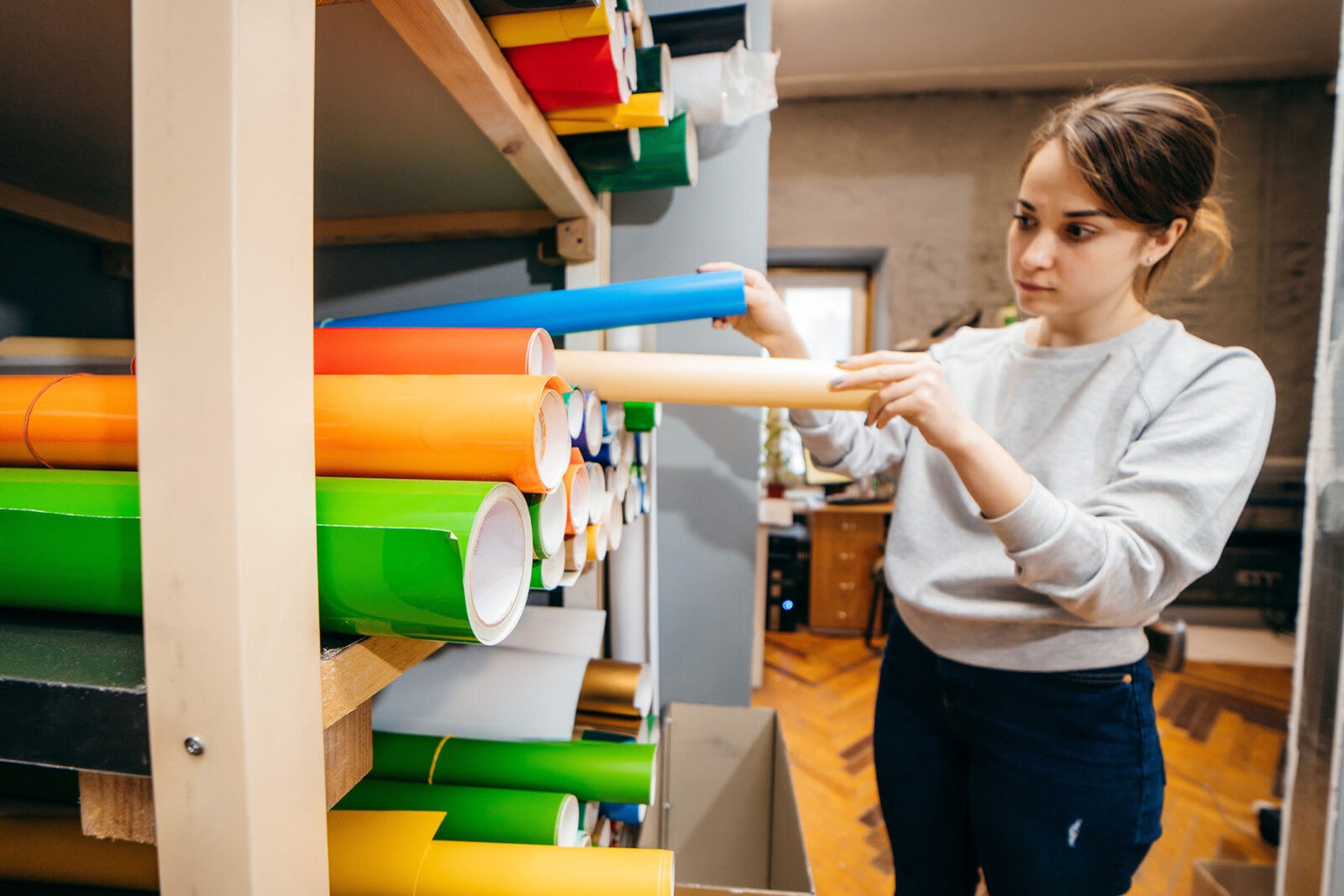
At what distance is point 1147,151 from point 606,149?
640 millimetres

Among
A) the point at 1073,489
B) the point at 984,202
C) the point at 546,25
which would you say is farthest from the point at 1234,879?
the point at 984,202

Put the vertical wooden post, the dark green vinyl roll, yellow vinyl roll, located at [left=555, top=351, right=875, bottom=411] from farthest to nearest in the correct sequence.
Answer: the dark green vinyl roll
yellow vinyl roll, located at [left=555, top=351, right=875, bottom=411]
the vertical wooden post

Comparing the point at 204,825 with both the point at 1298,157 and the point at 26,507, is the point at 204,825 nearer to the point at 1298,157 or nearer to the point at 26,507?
the point at 26,507

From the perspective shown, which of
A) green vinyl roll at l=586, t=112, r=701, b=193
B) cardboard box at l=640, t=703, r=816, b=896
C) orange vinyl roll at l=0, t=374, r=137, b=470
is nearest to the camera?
orange vinyl roll at l=0, t=374, r=137, b=470

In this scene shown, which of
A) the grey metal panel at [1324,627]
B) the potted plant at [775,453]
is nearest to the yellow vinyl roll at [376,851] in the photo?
the grey metal panel at [1324,627]

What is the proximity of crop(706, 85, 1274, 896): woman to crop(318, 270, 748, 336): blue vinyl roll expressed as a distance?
0.52 feet

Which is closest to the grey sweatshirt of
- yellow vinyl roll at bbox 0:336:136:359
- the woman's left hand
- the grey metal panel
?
the woman's left hand

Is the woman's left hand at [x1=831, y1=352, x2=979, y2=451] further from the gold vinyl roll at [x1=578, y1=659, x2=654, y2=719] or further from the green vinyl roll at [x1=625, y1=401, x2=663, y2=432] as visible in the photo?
the gold vinyl roll at [x1=578, y1=659, x2=654, y2=719]

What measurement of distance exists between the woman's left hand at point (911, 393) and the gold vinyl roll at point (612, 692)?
1.71 feet

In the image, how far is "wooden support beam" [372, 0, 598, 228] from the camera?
1.27 ft

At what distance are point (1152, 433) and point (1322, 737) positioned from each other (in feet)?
3.13

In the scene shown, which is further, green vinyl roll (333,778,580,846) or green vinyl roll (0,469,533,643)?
green vinyl roll (333,778,580,846)

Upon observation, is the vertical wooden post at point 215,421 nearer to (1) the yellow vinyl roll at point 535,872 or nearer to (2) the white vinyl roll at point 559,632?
(1) the yellow vinyl roll at point 535,872

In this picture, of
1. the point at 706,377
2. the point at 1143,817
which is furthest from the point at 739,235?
the point at 1143,817
